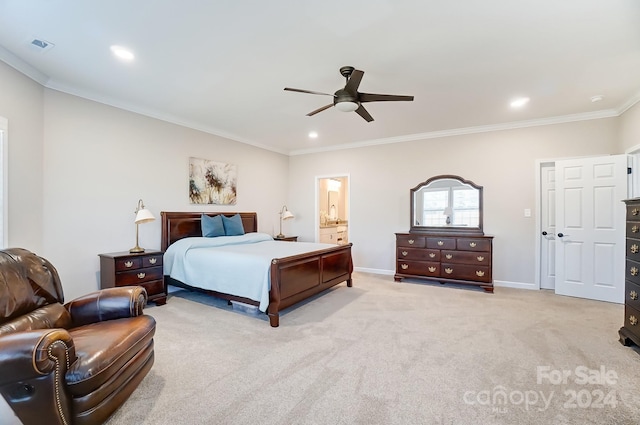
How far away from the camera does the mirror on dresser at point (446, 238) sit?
471 centimetres

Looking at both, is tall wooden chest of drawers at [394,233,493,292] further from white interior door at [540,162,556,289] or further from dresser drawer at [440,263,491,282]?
white interior door at [540,162,556,289]

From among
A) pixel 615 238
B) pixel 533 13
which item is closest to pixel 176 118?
pixel 533 13

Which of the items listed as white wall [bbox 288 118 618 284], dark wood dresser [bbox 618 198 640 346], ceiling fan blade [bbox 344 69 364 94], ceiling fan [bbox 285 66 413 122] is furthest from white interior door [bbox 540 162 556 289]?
ceiling fan blade [bbox 344 69 364 94]

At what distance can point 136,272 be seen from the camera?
12.3ft

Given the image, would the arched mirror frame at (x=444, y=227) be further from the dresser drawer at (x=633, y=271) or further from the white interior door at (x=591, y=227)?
the dresser drawer at (x=633, y=271)

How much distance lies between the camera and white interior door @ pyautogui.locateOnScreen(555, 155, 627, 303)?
3.99m

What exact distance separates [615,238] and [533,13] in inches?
139

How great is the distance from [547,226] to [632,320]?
2.40 metres

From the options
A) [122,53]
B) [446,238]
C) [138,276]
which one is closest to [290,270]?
[138,276]

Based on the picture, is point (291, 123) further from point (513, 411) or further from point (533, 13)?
point (513, 411)

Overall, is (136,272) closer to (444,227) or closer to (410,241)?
(410,241)

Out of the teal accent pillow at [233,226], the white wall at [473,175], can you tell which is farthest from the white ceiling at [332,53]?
the teal accent pillow at [233,226]

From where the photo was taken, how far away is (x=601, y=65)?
2.95 meters

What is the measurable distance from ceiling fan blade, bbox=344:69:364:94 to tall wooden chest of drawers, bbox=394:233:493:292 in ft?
10.2
